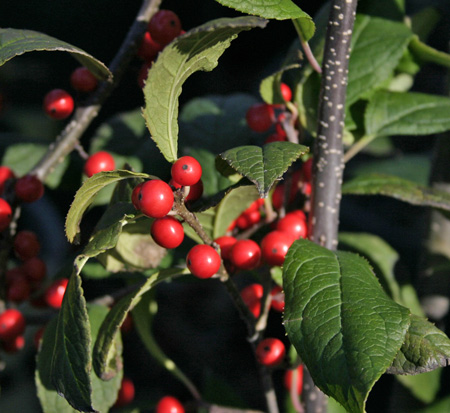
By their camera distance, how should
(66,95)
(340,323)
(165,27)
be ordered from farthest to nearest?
(66,95) → (165,27) → (340,323)

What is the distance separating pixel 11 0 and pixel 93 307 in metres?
2.00

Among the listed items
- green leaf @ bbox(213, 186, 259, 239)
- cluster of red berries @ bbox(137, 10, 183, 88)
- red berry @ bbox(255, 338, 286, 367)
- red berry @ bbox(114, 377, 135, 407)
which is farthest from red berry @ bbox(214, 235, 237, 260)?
red berry @ bbox(114, 377, 135, 407)

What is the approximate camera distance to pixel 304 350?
1.86 feet

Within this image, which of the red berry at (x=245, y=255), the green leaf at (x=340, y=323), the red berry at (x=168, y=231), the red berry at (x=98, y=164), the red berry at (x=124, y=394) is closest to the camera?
the green leaf at (x=340, y=323)

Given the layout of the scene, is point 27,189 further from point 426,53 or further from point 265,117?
point 426,53

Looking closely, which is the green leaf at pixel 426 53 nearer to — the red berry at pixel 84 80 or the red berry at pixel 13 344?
the red berry at pixel 84 80

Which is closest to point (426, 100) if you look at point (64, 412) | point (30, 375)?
point (64, 412)

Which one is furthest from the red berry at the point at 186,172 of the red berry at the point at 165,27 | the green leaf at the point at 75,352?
the red berry at the point at 165,27

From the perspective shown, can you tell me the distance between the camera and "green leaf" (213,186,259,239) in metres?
0.76

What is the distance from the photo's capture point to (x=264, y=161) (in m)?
0.58

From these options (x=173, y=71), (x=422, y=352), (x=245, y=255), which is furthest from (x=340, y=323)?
(x=173, y=71)

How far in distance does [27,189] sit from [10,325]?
0.22 meters

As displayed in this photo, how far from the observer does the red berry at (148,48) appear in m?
0.82

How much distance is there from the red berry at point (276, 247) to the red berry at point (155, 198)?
217 millimetres
